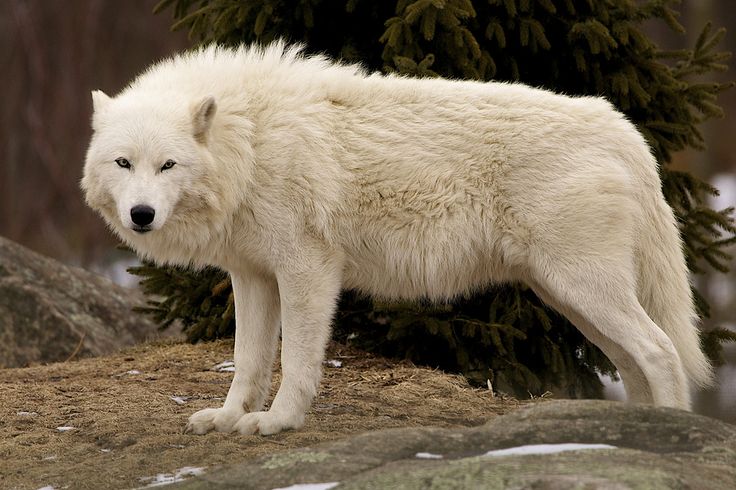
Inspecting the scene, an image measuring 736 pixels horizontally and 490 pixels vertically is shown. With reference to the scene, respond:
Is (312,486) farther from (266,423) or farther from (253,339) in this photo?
(253,339)

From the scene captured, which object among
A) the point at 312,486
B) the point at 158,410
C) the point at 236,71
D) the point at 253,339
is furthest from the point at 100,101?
the point at 312,486

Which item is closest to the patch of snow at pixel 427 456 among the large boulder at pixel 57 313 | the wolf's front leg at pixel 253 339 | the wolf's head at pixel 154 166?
the wolf's front leg at pixel 253 339

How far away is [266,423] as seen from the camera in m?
4.41

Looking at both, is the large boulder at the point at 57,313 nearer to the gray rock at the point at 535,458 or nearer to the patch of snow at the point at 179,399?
the patch of snow at the point at 179,399

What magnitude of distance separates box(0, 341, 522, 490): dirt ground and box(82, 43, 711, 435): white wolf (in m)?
0.30

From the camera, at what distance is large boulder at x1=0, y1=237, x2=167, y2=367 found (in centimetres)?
724

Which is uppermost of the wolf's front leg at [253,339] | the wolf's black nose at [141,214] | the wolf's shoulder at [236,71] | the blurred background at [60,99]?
the blurred background at [60,99]

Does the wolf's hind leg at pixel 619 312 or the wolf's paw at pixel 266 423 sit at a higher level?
the wolf's hind leg at pixel 619 312

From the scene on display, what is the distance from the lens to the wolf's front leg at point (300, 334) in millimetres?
4469

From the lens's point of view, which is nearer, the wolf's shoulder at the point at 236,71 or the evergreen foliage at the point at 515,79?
A: the wolf's shoulder at the point at 236,71

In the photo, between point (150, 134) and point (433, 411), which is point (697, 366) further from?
point (150, 134)

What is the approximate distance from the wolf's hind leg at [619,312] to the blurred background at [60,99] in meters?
7.22

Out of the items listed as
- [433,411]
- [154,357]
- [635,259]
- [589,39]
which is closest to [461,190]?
[635,259]

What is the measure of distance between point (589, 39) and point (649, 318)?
7.38 ft
